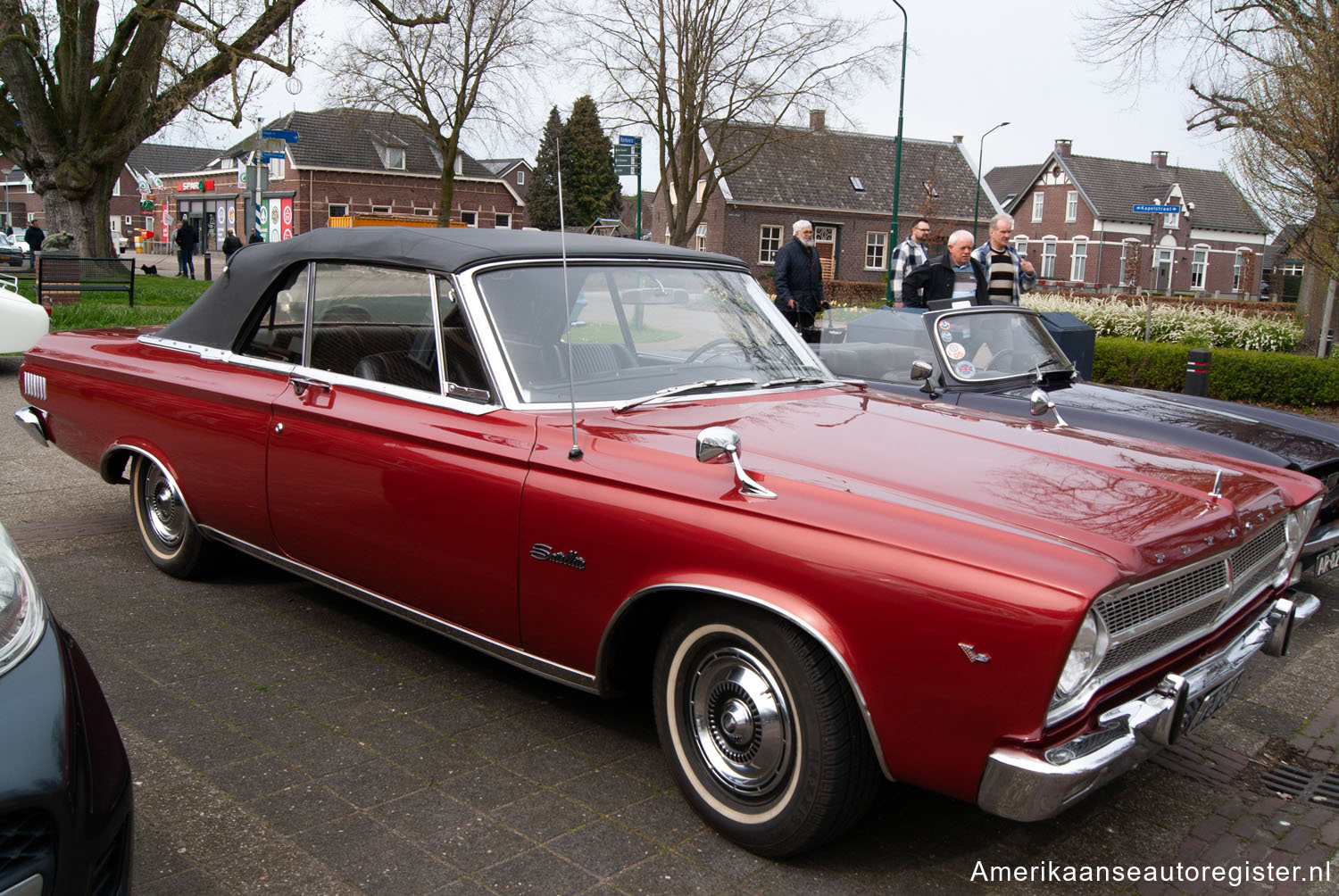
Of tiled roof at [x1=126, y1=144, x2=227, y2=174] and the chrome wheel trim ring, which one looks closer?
the chrome wheel trim ring

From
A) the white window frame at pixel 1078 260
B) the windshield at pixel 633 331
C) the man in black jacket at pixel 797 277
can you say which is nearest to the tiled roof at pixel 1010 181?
the white window frame at pixel 1078 260

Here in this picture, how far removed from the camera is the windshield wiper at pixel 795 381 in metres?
3.91

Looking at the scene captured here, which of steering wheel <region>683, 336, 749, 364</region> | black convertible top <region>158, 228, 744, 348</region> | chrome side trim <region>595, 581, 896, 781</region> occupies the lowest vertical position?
chrome side trim <region>595, 581, 896, 781</region>

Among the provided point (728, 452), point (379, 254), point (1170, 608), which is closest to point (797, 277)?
point (379, 254)

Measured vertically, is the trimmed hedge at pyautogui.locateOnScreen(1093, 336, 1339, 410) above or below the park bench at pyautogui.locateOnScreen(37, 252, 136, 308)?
below

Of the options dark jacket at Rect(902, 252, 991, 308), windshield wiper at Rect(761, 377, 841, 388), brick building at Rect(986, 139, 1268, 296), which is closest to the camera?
windshield wiper at Rect(761, 377, 841, 388)

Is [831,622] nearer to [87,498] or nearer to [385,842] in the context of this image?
[385,842]

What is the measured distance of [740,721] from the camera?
2.82 m

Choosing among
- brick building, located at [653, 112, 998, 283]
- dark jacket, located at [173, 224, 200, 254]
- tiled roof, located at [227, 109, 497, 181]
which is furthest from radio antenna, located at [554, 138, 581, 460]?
tiled roof, located at [227, 109, 497, 181]

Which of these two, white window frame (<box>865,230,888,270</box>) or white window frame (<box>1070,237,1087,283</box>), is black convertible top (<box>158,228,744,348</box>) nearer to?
white window frame (<box>865,230,888,270</box>)

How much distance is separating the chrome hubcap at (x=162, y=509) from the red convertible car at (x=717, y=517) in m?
0.15

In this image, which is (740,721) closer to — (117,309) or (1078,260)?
(117,309)

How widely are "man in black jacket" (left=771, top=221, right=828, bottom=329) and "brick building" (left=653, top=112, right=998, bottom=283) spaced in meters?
38.8

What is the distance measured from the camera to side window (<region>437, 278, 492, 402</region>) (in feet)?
11.7
